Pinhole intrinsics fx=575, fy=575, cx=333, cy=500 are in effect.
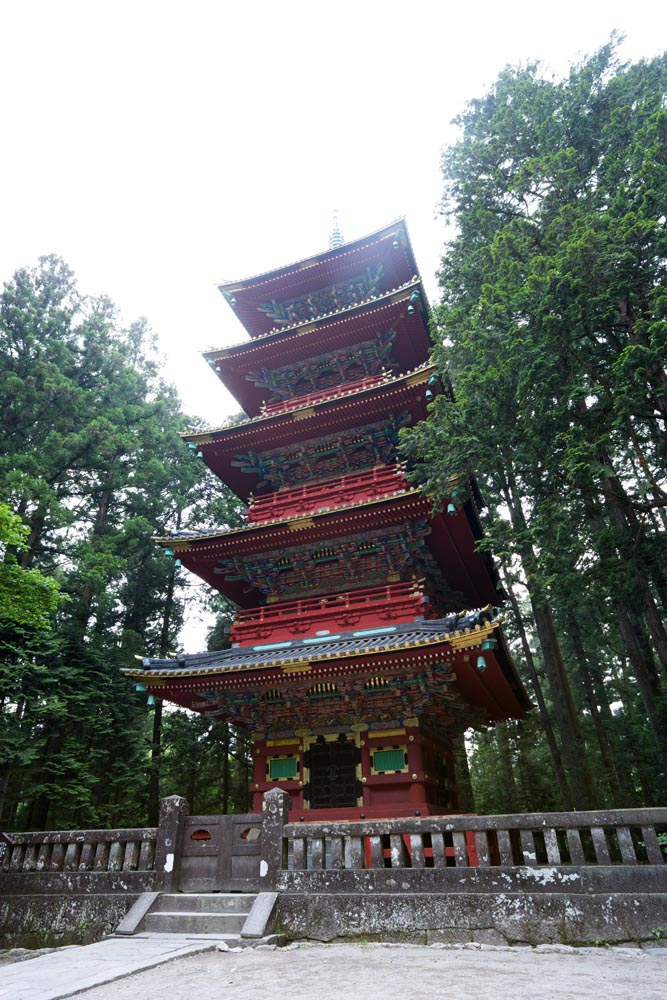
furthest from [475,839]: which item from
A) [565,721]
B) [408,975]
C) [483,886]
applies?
[565,721]

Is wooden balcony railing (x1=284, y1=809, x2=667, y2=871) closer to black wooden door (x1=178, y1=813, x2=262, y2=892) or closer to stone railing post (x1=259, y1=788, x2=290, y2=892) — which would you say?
stone railing post (x1=259, y1=788, x2=290, y2=892)

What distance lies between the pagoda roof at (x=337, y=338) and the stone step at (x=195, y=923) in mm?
13287

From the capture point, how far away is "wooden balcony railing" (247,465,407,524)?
47.1 feet

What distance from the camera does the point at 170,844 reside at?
27.7 ft

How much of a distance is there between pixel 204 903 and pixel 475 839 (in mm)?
3760

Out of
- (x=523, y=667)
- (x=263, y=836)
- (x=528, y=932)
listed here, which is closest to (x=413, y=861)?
(x=528, y=932)

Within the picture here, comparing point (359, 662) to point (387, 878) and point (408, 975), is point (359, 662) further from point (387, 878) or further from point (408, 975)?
point (408, 975)

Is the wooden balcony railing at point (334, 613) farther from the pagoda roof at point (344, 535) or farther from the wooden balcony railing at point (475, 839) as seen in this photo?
the wooden balcony railing at point (475, 839)

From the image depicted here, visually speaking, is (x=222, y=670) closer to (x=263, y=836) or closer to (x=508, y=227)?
(x=263, y=836)

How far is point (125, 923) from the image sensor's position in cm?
757

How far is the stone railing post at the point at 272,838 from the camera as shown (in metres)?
7.77

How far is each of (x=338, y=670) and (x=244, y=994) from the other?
7078mm

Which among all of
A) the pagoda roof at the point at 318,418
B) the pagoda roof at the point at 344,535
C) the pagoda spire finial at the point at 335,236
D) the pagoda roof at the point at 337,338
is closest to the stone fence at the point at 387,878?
the pagoda roof at the point at 344,535

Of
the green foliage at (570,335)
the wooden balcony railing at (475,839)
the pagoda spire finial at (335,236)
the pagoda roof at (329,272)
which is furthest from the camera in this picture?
the pagoda spire finial at (335,236)
